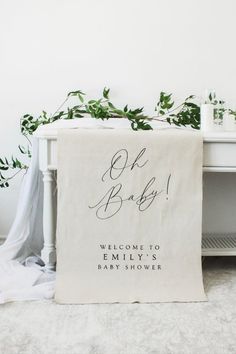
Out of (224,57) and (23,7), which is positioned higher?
(23,7)

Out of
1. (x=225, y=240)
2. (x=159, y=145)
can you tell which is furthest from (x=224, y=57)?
(x=225, y=240)

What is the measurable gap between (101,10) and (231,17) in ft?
1.88

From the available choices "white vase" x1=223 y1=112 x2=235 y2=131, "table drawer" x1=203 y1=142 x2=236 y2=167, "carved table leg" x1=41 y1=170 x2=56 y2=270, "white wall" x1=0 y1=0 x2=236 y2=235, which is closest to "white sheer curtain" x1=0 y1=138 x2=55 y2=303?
"carved table leg" x1=41 y1=170 x2=56 y2=270

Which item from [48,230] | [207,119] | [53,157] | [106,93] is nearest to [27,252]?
[48,230]

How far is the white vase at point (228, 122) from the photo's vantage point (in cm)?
146

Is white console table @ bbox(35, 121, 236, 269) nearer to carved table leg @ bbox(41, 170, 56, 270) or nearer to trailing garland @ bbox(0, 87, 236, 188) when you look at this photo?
carved table leg @ bbox(41, 170, 56, 270)

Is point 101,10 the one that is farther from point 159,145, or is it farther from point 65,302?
point 65,302

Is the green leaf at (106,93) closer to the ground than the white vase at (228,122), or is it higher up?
higher up

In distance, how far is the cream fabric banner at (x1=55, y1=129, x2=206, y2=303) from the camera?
3.95 feet

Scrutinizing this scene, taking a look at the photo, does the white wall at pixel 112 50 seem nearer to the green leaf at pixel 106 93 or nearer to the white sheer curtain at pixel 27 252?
the green leaf at pixel 106 93

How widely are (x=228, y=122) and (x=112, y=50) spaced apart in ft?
1.95

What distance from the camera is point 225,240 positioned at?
5.19 feet

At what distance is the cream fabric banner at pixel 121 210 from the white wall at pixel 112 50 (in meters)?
0.48

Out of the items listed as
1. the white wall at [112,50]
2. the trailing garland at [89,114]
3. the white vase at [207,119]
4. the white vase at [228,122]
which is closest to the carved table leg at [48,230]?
the trailing garland at [89,114]
